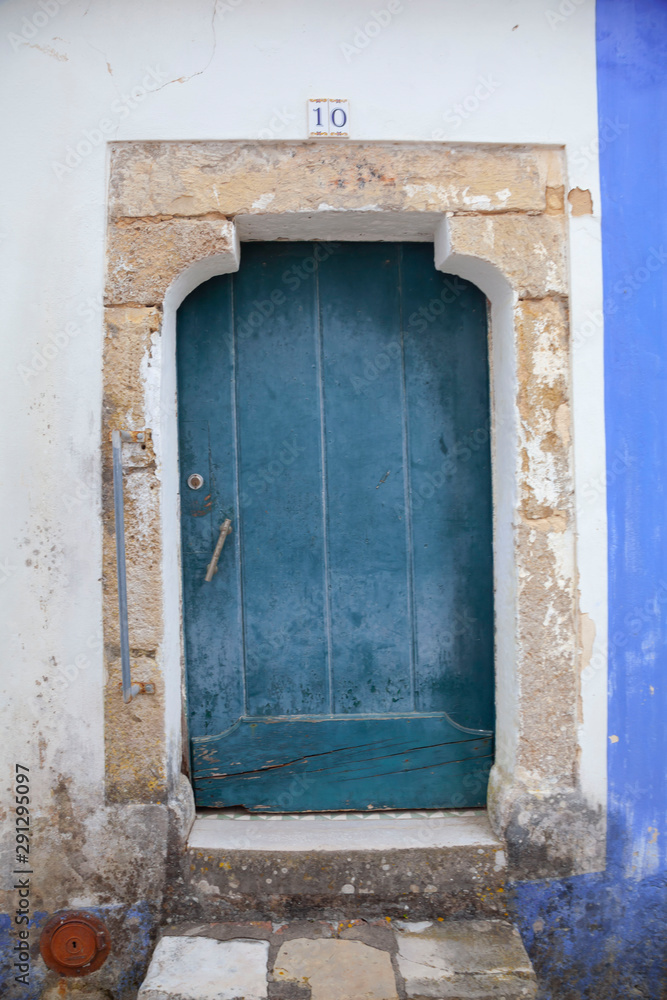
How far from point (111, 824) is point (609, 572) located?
6.14 ft

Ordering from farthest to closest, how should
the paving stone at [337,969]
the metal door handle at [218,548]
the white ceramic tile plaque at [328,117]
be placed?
the metal door handle at [218,548]
the white ceramic tile plaque at [328,117]
the paving stone at [337,969]

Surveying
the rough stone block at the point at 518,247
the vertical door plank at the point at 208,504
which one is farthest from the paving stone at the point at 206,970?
the rough stone block at the point at 518,247

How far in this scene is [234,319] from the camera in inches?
90.0

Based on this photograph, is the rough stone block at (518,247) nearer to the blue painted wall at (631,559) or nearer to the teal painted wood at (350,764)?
the blue painted wall at (631,559)

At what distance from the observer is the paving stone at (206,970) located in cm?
179

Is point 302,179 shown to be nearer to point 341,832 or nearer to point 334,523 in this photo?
point 334,523

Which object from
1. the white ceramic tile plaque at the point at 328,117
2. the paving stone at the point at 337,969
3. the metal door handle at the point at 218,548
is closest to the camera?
the paving stone at the point at 337,969

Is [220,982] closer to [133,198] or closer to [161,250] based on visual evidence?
[161,250]

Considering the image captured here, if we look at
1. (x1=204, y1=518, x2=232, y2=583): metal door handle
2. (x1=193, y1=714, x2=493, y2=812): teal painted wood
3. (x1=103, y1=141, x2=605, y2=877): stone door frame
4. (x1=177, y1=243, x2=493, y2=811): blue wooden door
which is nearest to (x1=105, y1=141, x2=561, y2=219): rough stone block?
(x1=103, y1=141, x2=605, y2=877): stone door frame

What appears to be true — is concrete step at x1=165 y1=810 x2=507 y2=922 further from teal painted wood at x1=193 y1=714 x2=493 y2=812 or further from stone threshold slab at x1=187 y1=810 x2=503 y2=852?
teal painted wood at x1=193 y1=714 x2=493 y2=812

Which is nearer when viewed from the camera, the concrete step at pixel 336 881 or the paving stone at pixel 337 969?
the paving stone at pixel 337 969

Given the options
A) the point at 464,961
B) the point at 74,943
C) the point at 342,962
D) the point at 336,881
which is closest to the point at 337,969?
the point at 342,962

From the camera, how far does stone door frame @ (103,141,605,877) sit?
6.73 feet

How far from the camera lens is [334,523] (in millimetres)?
2314
